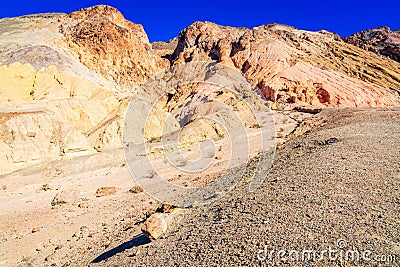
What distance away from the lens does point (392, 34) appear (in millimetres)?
73625

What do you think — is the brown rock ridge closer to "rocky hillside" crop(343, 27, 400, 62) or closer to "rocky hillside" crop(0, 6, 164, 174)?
"rocky hillside" crop(0, 6, 164, 174)

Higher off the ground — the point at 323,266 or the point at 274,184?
the point at 274,184

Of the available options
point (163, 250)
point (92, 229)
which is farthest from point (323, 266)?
point (92, 229)

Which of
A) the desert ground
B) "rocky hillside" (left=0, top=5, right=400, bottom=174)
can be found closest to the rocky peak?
"rocky hillside" (left=0, top=5, right=400, bottom=174)

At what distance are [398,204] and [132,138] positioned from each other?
54.6 ft

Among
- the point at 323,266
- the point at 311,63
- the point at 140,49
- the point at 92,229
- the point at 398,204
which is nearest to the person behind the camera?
the point at 323,266

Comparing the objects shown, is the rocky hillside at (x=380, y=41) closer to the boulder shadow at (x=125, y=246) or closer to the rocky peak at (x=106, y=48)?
the rocky peak at (x=106, y=48)

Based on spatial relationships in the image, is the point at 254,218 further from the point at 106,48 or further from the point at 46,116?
the point at 106,48

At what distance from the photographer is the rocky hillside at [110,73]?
17234mm

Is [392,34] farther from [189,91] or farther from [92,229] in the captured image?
[92,229]

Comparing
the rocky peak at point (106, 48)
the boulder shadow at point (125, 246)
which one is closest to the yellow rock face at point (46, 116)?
the rocky peak at point (106, 48)

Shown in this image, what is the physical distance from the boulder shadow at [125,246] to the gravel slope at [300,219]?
1.6 inches

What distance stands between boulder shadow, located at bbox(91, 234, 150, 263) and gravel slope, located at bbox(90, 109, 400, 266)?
4 centimetres

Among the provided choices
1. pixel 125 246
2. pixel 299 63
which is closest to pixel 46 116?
pixel 125 246
